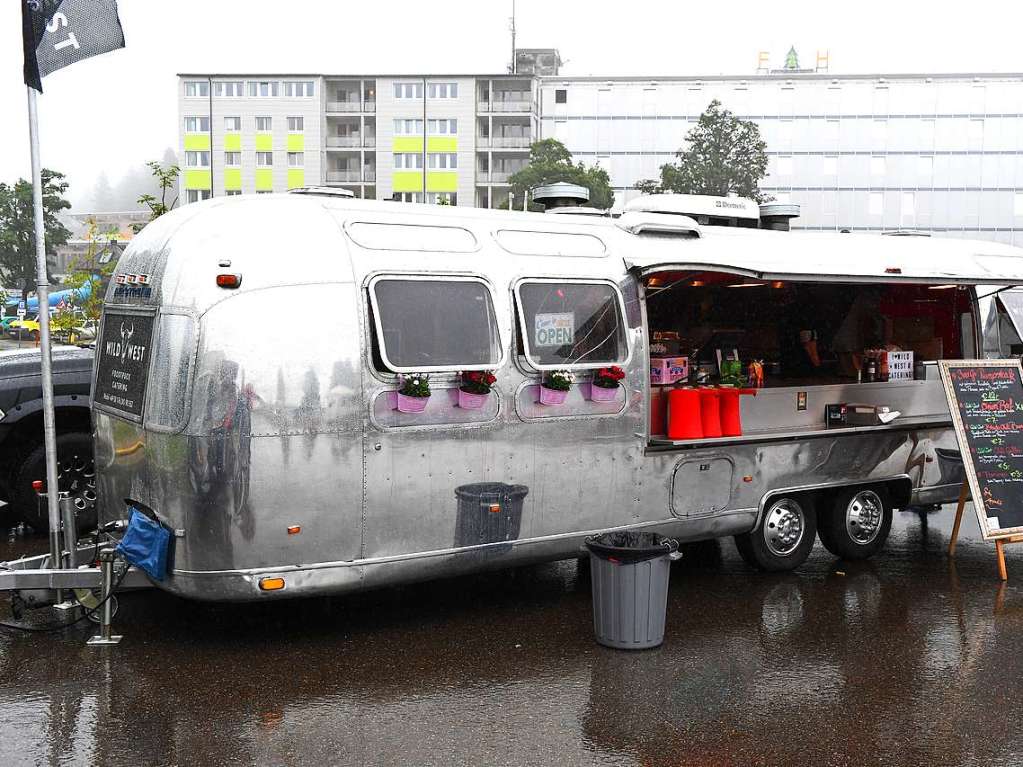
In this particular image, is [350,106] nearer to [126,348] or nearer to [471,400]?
[126,348]

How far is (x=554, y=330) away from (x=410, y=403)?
50.5 inches

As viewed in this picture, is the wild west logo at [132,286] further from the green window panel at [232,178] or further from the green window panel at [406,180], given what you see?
the green window panel at [232,178]

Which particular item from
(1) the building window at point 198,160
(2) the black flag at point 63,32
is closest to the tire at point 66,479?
(2) the black flag at point 63,32

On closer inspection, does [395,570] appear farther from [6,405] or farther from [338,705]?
[6,405]

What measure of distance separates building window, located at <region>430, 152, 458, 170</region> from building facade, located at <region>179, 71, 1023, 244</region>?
5.7 inches

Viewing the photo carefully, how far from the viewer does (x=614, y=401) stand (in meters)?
7.52

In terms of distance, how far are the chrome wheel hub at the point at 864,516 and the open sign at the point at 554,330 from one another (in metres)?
3.29

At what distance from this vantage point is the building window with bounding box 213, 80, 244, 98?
75312 millimetres

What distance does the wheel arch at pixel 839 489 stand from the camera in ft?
27.6

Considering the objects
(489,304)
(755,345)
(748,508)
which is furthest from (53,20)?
(755,345)

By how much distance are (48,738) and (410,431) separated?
265cm

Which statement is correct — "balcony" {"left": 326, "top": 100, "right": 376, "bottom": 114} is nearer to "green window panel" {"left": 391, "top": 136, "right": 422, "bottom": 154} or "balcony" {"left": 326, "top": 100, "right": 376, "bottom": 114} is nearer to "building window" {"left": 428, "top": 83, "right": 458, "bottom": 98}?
"green window panel" {"left": 391, "top": 136, "right": 422, "bottom": 154}

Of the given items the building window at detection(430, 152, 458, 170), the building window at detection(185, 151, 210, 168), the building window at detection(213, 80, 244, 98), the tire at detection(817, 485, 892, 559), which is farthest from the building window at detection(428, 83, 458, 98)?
the tire at detection(817, 485, 892, 559)

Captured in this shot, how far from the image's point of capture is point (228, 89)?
75375 millimetres
